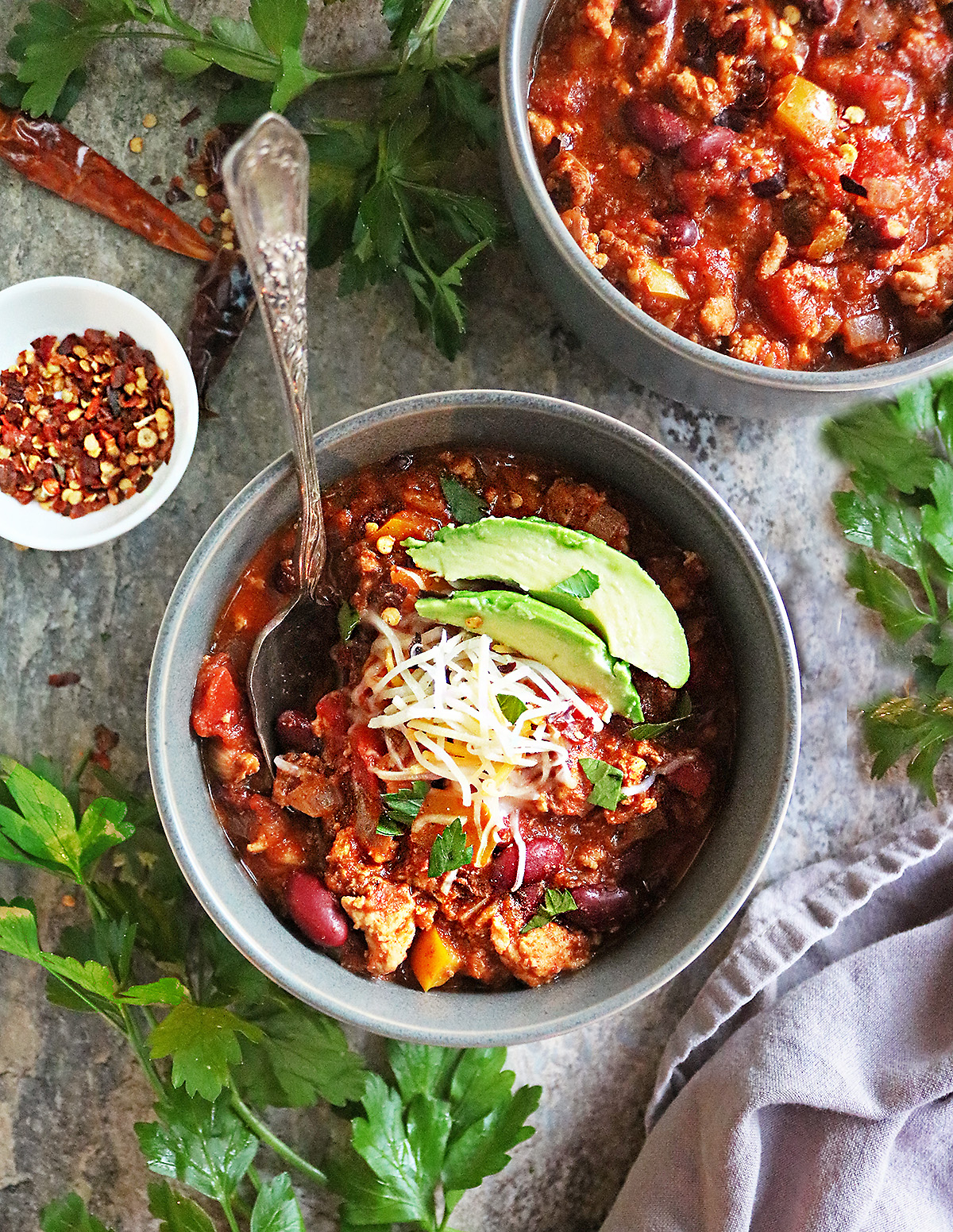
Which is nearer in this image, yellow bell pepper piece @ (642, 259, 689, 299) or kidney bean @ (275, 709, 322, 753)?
yellow bell pepper piece @ (642, 259, 689, 299)

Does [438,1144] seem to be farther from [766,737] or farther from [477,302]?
[477,302]

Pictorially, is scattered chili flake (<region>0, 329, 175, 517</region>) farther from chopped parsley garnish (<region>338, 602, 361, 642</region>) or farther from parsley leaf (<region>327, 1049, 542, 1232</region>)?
parsley leaf (<region>327, 1049, 542, 1232</region>)

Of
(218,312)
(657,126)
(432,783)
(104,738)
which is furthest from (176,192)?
(432,783)

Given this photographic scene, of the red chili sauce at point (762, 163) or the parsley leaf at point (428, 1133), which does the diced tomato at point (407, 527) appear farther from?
the parsley leaf at point (428, 1133)

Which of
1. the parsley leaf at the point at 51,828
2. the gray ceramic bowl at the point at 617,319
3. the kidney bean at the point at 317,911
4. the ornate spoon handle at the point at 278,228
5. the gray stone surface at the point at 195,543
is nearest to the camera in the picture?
the ornate spoon handle at the point at 278,228

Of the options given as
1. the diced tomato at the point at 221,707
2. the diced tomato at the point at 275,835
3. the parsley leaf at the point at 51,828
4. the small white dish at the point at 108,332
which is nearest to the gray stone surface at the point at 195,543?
the small white dish at the point at 108,332

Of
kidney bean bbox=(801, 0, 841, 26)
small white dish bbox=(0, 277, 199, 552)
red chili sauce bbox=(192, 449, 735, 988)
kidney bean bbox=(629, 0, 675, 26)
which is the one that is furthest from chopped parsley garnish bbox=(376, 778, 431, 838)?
kidney bean bbox=(801, 0, 841, 26)

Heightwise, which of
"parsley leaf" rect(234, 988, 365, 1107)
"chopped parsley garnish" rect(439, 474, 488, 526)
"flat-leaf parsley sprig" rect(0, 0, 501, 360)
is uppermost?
"flat-leaf parsley sprig" rect(0, 0, 501, 360)

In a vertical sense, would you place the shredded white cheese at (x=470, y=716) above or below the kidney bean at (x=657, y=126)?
below
